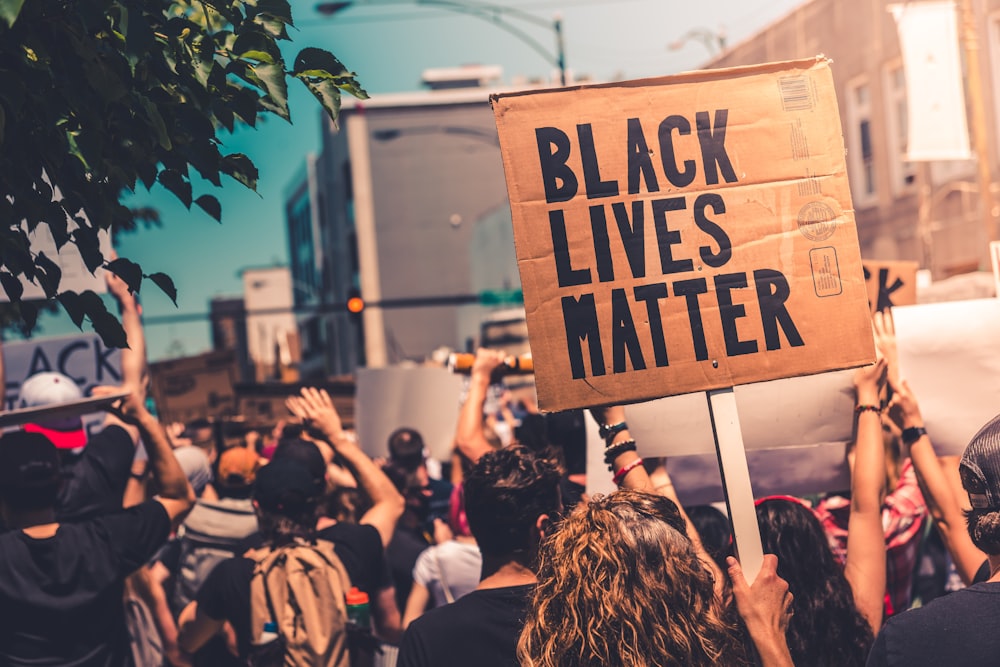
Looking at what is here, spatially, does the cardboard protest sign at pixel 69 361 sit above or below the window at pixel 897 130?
below

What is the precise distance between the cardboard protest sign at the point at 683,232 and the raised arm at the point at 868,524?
1.59 feet

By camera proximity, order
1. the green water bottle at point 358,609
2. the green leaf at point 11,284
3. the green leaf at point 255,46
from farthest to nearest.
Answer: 1. the green water bottle at point 358,609
2. the green leaf at point 11,284
3. the green leaf at point 255,46

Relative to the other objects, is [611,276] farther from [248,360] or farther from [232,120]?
[248,360]

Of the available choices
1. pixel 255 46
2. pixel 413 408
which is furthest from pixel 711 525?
pixel 413 408

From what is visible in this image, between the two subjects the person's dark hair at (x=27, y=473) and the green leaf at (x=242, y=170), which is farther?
the person's dark hair at (x=27, y=473)

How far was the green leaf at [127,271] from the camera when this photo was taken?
3.18 meters

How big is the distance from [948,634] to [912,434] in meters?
1.33

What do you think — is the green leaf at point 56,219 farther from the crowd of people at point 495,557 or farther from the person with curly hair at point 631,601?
the person with curly hair at point 631,601

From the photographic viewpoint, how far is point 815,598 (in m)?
3.16

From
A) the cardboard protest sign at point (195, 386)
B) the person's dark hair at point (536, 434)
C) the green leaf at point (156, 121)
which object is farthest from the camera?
the cardboard protest sign at point (195, 386)

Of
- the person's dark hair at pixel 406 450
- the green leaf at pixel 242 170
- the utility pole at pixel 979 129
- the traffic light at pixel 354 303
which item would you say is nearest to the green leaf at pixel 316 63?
the green leaf at pixel 242 170

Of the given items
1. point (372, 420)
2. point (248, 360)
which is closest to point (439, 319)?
point (248, 360)

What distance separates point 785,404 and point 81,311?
2182 millimetres

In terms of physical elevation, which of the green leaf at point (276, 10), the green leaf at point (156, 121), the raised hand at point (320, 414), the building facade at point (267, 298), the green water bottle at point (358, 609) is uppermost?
the building facade at point (267, 298)
